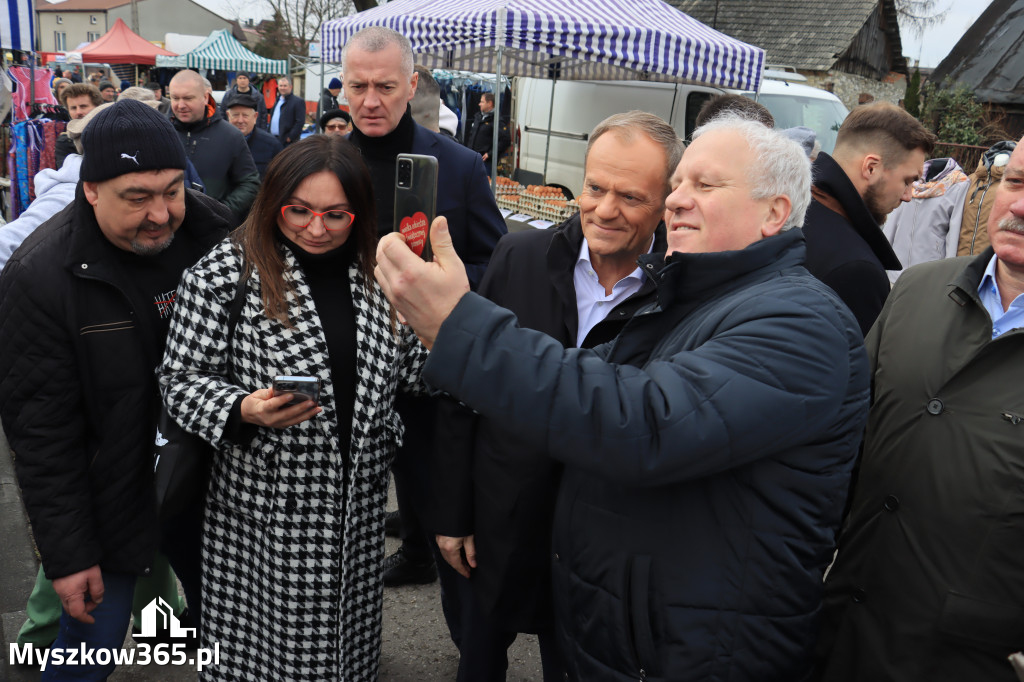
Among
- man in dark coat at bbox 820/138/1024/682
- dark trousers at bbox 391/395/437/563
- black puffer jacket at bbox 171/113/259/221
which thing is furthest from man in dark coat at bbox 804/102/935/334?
black puffer jacket at bbox 171/113/259/221

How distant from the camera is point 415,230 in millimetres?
1363

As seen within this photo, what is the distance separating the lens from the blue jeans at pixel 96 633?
2270mm

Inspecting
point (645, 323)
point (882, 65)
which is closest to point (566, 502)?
point (645, 323)

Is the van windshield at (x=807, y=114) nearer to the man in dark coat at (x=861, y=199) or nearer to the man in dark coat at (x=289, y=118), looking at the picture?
the man in dark coat at (x=289, y=118)

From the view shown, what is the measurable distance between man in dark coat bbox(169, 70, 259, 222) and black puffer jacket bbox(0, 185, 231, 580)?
340cm

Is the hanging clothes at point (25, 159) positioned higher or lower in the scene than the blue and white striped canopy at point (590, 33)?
lower

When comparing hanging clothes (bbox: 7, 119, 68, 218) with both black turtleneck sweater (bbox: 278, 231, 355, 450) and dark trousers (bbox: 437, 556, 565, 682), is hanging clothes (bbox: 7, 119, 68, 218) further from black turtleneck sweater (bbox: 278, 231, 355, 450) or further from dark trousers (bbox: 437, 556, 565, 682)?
dark trousers (bbox: 437, 556, 565, 682)

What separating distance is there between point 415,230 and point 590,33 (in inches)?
253

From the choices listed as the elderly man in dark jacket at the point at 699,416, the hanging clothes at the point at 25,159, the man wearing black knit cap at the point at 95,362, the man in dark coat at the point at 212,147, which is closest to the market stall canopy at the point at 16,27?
the hanging clothes at the point at 25,159

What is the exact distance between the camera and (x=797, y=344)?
50.6 inches

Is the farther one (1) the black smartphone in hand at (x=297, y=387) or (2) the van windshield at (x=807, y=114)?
(2) the van windshield at (x=807, y=114)

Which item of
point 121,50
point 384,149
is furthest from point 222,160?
point 121,50

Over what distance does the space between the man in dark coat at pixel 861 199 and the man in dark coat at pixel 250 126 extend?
552 cm

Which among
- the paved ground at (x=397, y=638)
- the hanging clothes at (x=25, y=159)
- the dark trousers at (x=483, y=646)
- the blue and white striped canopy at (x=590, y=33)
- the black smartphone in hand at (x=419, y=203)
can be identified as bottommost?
the paved ground at (x=397, y=638)
